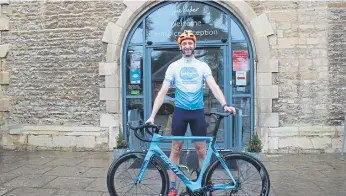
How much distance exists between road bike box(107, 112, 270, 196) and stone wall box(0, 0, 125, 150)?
3.75m

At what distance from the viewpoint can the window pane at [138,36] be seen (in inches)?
307

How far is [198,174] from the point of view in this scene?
4008mm

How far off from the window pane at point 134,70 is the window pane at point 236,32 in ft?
6.58

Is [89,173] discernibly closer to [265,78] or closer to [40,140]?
[40,140]

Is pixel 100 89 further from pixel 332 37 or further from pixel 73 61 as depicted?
pixel 332 37

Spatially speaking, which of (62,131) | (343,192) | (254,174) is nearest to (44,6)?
(62,131)

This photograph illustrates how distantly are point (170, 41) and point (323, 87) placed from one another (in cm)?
332

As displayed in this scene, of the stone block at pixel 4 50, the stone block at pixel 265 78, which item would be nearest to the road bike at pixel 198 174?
the stone block at pixel 265 78

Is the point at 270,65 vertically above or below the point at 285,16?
below

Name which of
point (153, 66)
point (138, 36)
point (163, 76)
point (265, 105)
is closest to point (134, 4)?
point (138, 36)

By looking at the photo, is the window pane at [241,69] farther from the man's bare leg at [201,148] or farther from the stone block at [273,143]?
the man's bare leg at [201,148]

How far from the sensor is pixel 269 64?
287 inches

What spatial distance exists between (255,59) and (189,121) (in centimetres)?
368

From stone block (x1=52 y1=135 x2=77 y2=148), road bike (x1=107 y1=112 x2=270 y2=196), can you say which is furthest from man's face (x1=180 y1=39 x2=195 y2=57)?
stone block (x1=52 y1=135 x2=77 y2=148)
